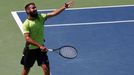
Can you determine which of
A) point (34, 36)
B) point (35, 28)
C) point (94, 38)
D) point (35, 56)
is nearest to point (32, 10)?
point (35, 28)

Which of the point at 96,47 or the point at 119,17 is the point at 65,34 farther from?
the point at 119,17

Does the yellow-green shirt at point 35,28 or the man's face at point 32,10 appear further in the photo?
the yellow-green shirt at point 35,28

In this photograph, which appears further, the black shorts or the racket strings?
the black shorts

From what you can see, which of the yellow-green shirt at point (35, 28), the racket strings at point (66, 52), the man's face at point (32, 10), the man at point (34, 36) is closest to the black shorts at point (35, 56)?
the man at point (34, 36)

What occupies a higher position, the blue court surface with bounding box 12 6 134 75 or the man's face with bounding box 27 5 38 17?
the man's face with bounding box 27 5 38 17

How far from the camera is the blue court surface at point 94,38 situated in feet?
33.4

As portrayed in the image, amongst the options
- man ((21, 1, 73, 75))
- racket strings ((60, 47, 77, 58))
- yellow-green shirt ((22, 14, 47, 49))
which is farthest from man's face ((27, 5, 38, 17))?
racket strings ((60, 47, 77, 58))

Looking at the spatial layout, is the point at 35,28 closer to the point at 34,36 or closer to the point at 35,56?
the point at 34,36

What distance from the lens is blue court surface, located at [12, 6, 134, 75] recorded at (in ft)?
33.4

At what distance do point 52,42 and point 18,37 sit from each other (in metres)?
1.08

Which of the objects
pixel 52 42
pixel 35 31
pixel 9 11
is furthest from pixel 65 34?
pixel 35 31

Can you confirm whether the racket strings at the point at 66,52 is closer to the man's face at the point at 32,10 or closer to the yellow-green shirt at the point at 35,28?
the yellow-green shirt at the point at 35,28

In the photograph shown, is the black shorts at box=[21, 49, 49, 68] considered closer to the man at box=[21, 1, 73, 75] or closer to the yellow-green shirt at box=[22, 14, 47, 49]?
the man at box=[21, 1, 73, 75]

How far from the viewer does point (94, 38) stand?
1198 cm
